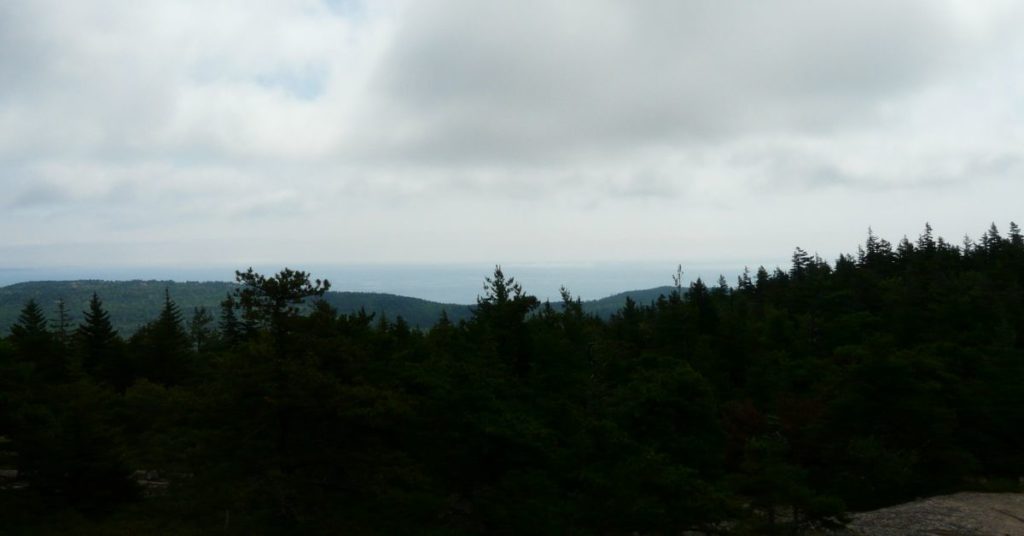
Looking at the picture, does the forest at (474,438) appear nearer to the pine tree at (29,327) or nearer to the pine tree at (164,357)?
the pine tree at (29,327)

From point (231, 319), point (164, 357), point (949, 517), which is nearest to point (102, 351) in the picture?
point (164, 357)

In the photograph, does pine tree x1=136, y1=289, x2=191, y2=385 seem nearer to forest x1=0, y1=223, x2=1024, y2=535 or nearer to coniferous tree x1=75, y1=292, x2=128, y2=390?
coniferous tree x1=75, y1=292, x2=128, y2=390

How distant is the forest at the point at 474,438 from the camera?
1534cm

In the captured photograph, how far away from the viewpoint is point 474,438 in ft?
51.6

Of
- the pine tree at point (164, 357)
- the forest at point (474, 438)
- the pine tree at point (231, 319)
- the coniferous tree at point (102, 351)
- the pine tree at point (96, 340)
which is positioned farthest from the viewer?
the pine tree at point (164, 357)

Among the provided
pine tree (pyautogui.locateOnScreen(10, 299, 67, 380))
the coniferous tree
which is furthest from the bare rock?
the coniferous tree

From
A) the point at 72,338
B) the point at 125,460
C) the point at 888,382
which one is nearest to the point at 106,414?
the point at 125,460

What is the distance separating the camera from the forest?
50.3 ft

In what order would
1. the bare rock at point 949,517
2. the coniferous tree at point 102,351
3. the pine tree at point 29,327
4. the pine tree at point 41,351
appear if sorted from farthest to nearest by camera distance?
the coniferous tree at point 102,351 < the pine tree at point 29,327 < the pine tree at point 41,351 < the bare rock at point 949,517

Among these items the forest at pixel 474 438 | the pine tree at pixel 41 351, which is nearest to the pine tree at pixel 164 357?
the pine tree at pixel 41 351

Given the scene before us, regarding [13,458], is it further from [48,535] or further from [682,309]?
[682,309]

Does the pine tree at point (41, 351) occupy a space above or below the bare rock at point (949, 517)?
above

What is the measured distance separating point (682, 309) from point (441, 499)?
30517mm

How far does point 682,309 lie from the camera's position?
43.3 meters
